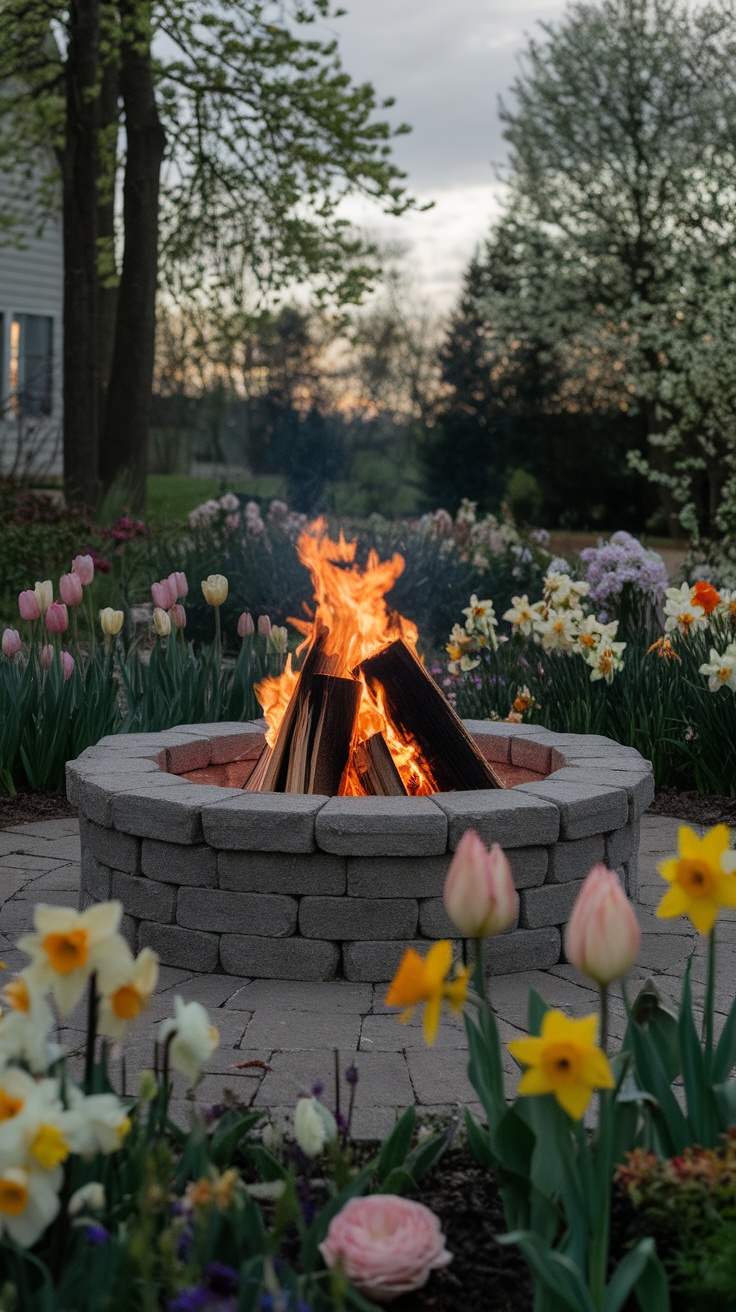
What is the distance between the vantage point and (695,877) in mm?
1751

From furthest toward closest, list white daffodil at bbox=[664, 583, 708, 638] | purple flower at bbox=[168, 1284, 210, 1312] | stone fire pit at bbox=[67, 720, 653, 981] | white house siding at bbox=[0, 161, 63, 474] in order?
white house siding at bbox=[0, 161, 63, 474] → white daffodil at bbox=[664, 583, 708, 638] → stone fire pit at bbox=[67, 720, 653, 981] → purple flower at bbox=[168, 1284, 210, 1312]

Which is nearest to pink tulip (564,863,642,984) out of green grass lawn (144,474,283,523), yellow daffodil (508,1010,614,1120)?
yellow daffodil (508,1010,614,1120)

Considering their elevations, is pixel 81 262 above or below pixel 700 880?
above

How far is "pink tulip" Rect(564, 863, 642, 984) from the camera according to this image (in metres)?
1.51

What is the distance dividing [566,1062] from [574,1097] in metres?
0.04

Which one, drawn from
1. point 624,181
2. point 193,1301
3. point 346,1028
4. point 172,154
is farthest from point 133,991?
point 624,181

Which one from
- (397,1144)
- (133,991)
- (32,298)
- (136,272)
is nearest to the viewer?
(133,991)

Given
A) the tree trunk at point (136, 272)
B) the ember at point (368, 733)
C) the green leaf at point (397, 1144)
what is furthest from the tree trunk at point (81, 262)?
the green leaf at point (397, 1144)

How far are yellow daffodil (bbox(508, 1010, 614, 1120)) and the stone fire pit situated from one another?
183 centimetres

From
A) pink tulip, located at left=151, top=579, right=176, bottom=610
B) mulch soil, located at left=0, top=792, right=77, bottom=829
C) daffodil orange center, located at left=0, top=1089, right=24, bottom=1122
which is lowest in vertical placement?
mulch soil, located at left=0, top=792, right=77, bottom=829

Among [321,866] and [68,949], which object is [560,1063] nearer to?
[68,949]

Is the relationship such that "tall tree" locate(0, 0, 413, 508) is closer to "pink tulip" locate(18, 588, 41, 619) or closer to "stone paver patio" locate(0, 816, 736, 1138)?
"pink tulip" locate(18, 588, 41, 619)

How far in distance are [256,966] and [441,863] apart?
0.59 metres

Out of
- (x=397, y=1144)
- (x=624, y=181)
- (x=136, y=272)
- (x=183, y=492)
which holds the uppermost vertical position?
(x=624, y=181)
